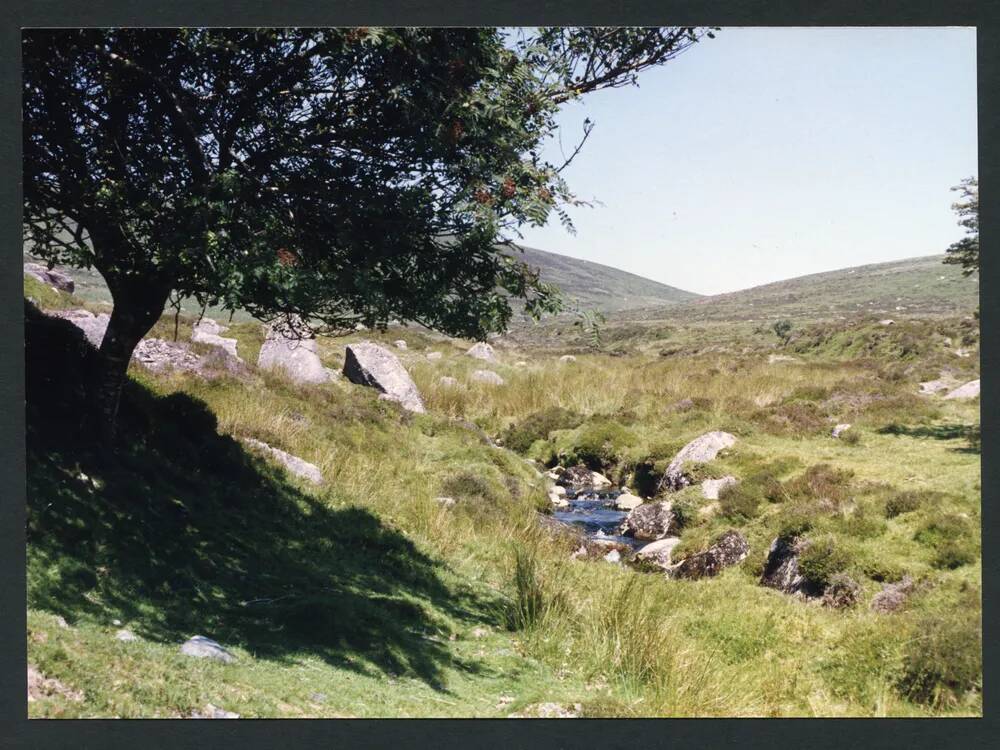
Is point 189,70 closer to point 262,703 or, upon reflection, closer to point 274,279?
point 274,279

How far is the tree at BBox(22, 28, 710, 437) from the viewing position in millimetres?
7027

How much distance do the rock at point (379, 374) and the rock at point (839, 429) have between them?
28.8ft

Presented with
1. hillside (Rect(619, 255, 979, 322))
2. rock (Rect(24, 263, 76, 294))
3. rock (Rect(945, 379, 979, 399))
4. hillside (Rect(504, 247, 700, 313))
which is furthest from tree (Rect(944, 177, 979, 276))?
hillside (Rect(504, 247, 700, 313))

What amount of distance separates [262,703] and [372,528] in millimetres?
4443

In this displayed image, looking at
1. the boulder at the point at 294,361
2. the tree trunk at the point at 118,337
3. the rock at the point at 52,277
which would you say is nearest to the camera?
the tree trunk at the point at 118,337

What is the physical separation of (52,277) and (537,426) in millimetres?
10803

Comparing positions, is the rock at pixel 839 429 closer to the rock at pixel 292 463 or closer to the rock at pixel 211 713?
the rock at pixel 292 463

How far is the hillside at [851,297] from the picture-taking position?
58656 mm

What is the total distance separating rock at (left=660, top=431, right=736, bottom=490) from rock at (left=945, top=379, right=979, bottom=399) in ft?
24.3

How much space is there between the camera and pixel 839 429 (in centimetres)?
1778

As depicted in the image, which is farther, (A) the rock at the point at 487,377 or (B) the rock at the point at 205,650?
(A) the rock at the point at 487,377

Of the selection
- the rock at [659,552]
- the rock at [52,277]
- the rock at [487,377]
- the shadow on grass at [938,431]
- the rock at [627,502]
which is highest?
the rock at [52,277]

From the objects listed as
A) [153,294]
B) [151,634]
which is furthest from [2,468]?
[153,294]

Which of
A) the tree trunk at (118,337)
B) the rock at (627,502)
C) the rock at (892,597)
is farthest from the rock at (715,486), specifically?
the tree trunk at (118,337)
